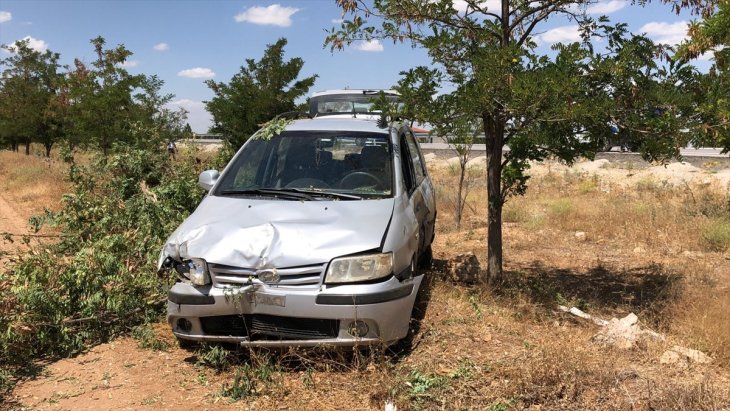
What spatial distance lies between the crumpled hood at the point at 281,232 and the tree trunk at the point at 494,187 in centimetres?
220

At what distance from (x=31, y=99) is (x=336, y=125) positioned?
2499 centimetres

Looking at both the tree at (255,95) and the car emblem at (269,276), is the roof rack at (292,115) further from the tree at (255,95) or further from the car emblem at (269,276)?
the tree at (255,95)

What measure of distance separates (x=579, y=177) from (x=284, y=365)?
19139 millimetres

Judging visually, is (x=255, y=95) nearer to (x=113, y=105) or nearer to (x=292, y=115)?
(x=113, y=105)

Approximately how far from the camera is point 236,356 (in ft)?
13.6

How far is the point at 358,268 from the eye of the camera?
3736 millimetres

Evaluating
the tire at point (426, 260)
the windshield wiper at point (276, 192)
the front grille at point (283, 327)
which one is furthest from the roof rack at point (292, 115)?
the front grille at point (283, 327)

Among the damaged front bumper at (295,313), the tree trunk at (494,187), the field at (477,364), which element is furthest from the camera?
the tree trunk at (494,187)

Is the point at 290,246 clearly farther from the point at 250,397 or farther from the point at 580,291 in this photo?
the point at 580,291

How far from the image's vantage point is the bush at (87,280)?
4355mm

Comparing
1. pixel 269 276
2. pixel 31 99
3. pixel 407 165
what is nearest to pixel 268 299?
pixel 269 276

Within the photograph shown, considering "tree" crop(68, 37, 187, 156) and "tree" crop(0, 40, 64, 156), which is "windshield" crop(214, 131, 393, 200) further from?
"tree" crop(0, 40, 64, 156)

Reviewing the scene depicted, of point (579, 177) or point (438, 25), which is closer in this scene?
point (438, 25)

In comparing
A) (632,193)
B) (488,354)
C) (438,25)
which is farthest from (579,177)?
(488,354)
